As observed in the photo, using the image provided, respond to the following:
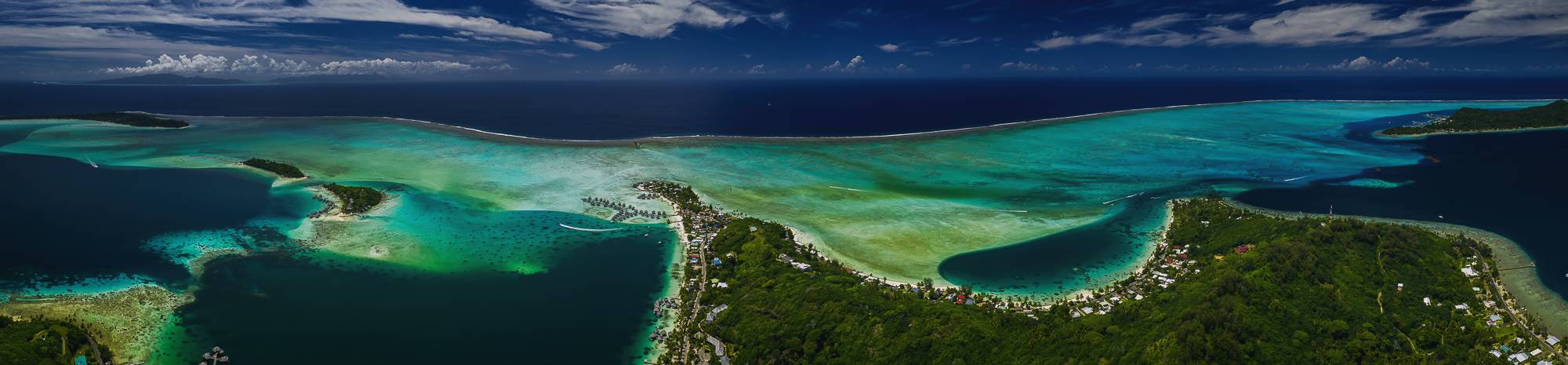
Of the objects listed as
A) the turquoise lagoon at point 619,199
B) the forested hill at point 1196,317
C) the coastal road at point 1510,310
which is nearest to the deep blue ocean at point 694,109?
the turquoise lagoon at point 619,199

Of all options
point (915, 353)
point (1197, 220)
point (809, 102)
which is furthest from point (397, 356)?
point (809, 102)

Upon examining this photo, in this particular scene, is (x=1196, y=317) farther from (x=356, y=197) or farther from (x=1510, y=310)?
(x=356, y=197)

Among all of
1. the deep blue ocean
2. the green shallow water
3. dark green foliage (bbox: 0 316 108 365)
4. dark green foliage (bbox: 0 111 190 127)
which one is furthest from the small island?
dark green foliage (bbox: 0 111 190 127)

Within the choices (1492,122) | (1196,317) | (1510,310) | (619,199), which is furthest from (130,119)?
(1492,122)

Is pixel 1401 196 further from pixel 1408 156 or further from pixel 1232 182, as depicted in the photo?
pixel 1408 156

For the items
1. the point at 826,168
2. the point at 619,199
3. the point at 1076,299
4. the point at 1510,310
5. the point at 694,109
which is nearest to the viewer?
the point at 1510,310

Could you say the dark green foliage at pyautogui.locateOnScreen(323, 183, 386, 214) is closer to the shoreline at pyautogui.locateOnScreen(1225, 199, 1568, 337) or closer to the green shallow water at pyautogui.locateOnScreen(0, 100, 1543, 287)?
the green shallow water at pyautogui.locateOnScreen(0, 100, 1543, 287)
